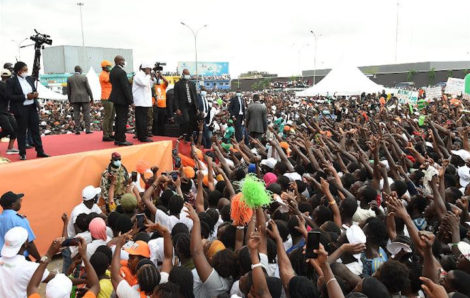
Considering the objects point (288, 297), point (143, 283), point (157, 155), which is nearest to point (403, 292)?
point (288, 297)

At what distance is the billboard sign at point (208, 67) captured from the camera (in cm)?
7844

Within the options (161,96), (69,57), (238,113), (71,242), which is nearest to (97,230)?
(71,242)

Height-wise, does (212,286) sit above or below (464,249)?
below

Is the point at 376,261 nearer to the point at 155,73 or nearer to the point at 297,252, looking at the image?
the point at 297,252

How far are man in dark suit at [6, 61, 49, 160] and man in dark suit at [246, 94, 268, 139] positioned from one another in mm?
5326

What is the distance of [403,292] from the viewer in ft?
8.65

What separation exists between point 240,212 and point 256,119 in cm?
676

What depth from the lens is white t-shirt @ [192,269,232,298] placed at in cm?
289

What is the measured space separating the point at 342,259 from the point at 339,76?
15331 millimetres

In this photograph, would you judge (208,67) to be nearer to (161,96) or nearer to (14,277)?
(161,96)

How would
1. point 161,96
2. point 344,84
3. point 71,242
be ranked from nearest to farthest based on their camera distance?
point 71,242
point 161,96
point 344,84

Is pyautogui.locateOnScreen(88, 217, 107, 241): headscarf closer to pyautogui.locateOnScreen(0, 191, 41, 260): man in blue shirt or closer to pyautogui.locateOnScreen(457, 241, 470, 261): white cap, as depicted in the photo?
pyautogui.locateOnScreen(0, 191, 41, 260): man in blue shirt

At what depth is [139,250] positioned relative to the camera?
319 cm

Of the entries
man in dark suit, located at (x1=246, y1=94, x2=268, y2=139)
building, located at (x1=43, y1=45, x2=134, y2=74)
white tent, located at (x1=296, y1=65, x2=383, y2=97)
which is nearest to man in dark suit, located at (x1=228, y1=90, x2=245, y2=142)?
man in dark suit, located at (x1=246, y1=94, x2=268, y2=139)
